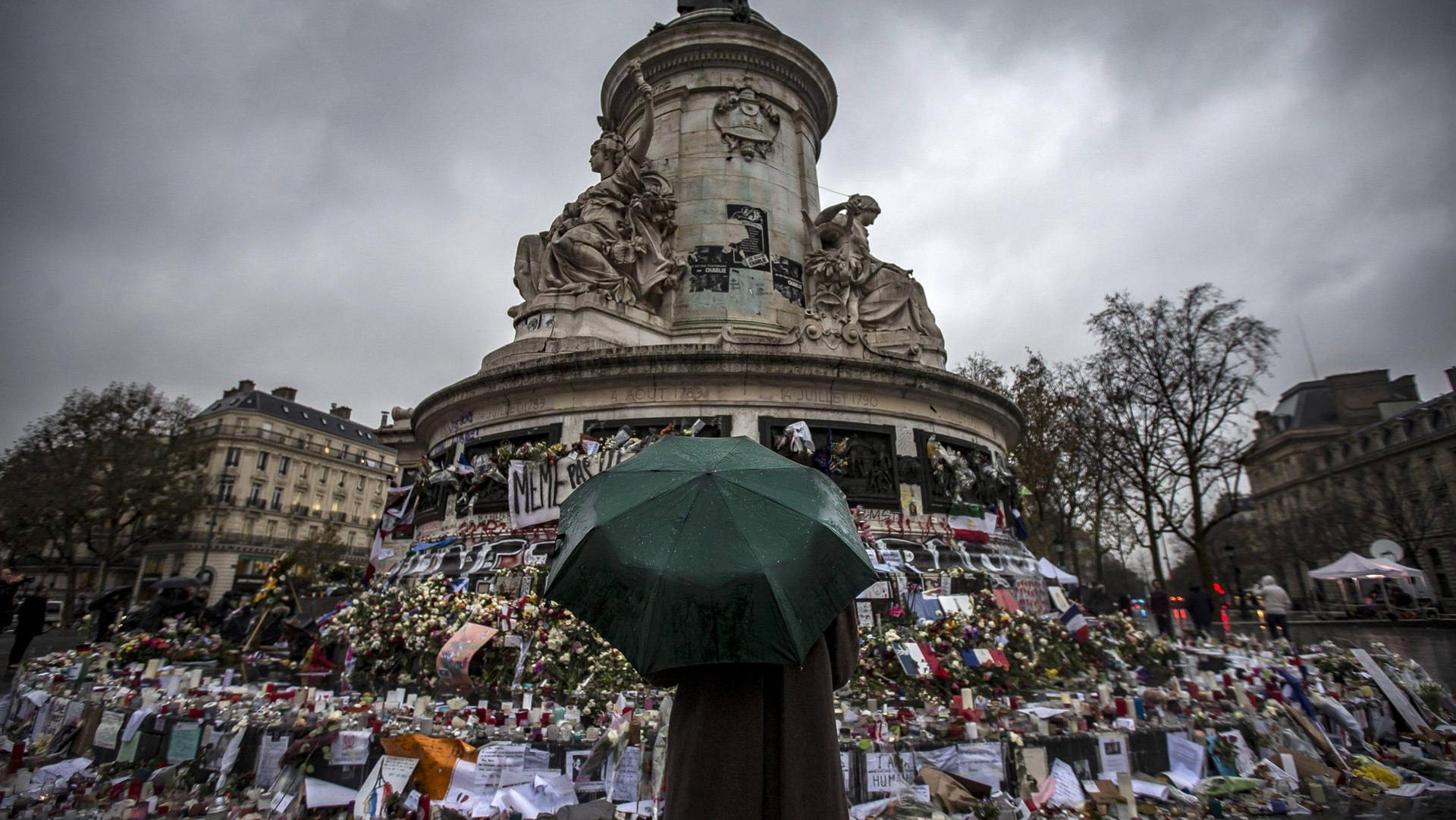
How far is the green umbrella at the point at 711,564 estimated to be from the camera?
2.15 meters

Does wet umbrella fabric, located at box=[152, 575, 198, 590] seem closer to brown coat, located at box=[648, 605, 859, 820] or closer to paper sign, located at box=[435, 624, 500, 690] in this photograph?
paper sign, located at box=[435, 624, 500, 690]

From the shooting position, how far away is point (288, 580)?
10.8 metres

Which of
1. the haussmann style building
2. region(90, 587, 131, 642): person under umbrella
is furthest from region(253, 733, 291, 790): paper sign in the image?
the haussmann style building

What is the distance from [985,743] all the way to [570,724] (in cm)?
310

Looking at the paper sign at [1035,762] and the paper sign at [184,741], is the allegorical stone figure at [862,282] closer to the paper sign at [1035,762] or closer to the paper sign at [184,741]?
the paper sign at [1035,762]

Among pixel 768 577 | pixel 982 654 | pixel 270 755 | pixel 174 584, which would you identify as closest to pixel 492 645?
pixel 270 755

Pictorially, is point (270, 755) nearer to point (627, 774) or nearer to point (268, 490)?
point (627, 774)

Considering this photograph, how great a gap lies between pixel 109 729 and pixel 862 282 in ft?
42.7

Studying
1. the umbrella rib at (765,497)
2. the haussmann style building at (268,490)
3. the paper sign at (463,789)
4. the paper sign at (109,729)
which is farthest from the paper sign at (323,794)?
the haussmann style building at (268,490)

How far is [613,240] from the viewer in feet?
45.0

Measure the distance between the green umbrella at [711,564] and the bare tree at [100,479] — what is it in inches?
1359

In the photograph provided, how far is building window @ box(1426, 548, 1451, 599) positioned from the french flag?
44.3 meters

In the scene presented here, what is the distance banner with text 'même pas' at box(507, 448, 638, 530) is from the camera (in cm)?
991

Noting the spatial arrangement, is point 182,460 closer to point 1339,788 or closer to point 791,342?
point 791,342
